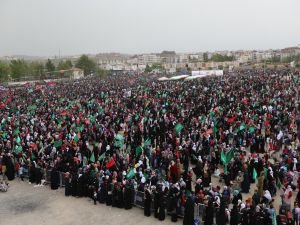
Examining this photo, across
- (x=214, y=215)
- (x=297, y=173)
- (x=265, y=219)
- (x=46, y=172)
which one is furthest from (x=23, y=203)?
(x=297, y=173)

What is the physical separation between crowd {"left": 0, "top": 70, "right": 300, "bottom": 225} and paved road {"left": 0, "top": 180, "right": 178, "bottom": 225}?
0.34m

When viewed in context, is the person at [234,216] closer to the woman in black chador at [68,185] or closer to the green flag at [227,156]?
the green flag at [227,156]

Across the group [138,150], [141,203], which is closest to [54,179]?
[141,203]

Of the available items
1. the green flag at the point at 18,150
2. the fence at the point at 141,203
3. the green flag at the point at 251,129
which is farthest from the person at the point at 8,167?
the green flag at the point at 251,129

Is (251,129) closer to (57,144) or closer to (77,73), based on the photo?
(57,144)

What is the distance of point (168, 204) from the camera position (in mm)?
11484

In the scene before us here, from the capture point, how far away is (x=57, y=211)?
12266 mm

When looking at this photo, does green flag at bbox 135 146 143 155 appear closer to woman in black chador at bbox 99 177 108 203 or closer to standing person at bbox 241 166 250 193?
woman in black chador at bbox 99 177 108 203

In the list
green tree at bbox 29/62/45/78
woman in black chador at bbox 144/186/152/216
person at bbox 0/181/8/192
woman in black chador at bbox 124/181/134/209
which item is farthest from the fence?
green tree at bbox 29/62/45/78

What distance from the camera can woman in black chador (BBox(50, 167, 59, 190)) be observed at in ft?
46.2

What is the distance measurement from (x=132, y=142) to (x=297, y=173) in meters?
8.34

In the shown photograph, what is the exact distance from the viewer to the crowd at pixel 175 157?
11.2 metres

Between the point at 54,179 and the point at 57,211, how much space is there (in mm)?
2096

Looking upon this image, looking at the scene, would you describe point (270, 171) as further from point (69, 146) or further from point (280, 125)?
point (69, 146)
